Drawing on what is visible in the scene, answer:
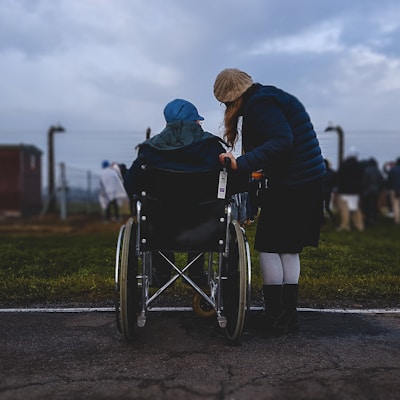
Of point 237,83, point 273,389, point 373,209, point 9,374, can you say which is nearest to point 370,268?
point 237,83

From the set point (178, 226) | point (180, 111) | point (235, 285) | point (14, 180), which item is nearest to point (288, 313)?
point (235, 285)

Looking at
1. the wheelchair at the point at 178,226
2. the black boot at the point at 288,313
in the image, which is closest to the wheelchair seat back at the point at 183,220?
the wheelchair at the point at 178,226

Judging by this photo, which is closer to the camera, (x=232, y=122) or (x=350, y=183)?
(x=232, y=122)

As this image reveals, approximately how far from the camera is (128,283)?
370cm

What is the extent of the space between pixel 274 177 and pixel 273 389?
1528mm

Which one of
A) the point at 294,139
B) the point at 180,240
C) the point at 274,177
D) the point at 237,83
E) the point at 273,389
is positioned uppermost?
the point at 237,83

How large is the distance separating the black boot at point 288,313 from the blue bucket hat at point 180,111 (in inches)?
51.2

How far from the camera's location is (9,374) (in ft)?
10.4

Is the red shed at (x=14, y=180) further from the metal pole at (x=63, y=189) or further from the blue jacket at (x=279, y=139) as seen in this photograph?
the blue jacket at (x=279, y=139)

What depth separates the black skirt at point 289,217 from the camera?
405cm

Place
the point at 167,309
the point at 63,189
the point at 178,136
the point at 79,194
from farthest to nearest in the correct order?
the point at 79,194 → the point at 63,189 → the point at 167,309 → the point at 178,136

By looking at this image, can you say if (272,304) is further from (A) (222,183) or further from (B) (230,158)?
(B) (230,158)

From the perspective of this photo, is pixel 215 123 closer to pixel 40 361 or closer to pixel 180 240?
pixel 180 240

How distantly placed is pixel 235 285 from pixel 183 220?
524 millimetres
